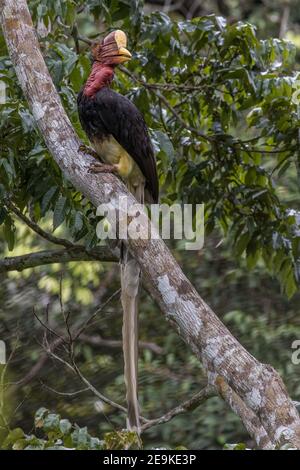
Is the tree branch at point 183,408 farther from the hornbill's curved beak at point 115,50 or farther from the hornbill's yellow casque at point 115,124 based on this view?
the hornbill's curved beak at point 115,50

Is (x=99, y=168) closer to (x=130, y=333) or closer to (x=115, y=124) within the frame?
(x=115, y=124)

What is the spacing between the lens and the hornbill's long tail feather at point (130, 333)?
292 cm

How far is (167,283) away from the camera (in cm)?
264

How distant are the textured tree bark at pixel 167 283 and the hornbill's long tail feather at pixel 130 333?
384 mm

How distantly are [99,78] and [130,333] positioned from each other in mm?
948

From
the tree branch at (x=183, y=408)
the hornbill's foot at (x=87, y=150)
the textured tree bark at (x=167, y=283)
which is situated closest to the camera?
the textured tree bark at (x=167, y=283)

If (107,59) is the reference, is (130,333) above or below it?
below

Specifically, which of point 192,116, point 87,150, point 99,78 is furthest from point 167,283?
point 192,116

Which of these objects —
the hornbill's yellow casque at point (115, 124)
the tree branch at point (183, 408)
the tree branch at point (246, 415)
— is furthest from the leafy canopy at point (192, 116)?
the tree branch at point (246, 415)

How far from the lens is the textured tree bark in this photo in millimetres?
2391

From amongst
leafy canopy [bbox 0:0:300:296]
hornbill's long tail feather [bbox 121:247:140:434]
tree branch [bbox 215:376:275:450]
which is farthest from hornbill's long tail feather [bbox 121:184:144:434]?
tree branch [bbox 215:376:275:450]

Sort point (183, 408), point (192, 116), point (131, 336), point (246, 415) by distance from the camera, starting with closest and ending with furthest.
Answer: point (246, 415), point (183, 408), point (131, 336), point (192, 116)

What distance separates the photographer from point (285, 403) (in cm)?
237
